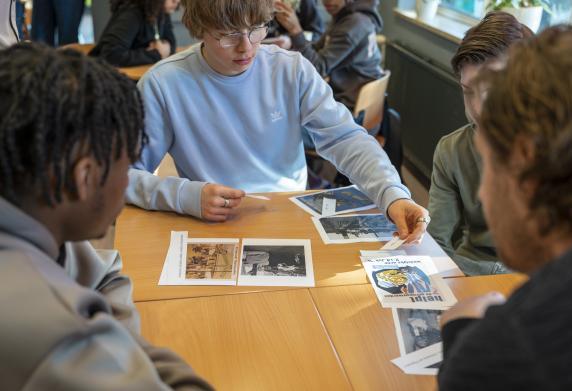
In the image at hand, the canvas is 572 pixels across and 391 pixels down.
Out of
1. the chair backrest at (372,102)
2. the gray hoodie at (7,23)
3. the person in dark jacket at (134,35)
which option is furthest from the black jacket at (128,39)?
the chair backrest at (372,102)

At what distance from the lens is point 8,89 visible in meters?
0.78

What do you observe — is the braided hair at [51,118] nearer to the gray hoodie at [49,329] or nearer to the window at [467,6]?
the gray hoodie at [49,329]

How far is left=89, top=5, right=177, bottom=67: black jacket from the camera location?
329 centimetres

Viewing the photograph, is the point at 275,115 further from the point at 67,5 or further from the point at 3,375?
the point at 67,5

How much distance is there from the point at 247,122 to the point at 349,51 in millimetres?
1518

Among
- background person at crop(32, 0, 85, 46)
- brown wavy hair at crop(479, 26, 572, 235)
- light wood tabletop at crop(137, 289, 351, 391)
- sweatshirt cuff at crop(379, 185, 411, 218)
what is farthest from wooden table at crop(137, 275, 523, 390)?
background person at crop(32, 0, 85, 46)

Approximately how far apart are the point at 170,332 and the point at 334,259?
1.43 feet

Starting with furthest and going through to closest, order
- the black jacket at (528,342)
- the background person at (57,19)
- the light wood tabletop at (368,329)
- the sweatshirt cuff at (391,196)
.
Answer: the background person at (57,19) < the sweatshirt cuff at (391,196) < the light wood tabletop at (368,329) < the black jacket at (528,342)

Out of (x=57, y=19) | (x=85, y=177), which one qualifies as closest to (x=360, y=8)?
(x=57, y=19)

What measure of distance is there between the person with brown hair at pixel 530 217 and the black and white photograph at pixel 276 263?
0.63 m

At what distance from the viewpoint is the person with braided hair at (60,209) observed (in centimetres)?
72

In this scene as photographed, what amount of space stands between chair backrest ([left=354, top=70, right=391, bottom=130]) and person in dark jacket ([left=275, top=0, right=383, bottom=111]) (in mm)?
324

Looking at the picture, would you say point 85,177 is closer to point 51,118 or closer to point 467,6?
point 51,118

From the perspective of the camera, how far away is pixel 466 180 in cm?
172
